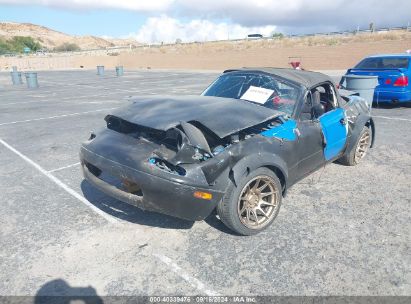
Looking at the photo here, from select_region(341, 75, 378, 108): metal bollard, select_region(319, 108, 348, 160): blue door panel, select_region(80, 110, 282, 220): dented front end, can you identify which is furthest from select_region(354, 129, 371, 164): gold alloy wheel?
select_region(341, 75, 378, 108): metal bollard

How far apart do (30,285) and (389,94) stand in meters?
9.44

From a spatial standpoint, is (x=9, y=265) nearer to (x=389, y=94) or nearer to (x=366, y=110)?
(x=366, y=110)

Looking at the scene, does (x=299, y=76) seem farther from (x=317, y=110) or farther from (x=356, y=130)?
(x=356, y=130)

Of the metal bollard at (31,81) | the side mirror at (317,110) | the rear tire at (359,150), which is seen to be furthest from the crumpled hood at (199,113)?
the metal bollard at (31,81)

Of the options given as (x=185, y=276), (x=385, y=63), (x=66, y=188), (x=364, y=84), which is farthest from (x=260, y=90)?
(x=385, y=63)

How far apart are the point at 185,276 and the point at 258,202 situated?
108 centimetres

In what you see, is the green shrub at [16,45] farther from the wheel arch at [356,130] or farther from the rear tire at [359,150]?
the wheel arch at [356,130]

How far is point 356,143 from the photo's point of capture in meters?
4.95

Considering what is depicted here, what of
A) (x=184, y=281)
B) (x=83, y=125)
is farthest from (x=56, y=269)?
(x=83, y=125)

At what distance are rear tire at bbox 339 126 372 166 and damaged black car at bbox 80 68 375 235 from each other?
2.12ft

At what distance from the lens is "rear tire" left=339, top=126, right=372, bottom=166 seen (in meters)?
5.01

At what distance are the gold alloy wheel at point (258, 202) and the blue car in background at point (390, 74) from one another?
732cm

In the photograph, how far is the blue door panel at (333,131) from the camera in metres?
4.21

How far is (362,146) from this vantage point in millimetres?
5383
